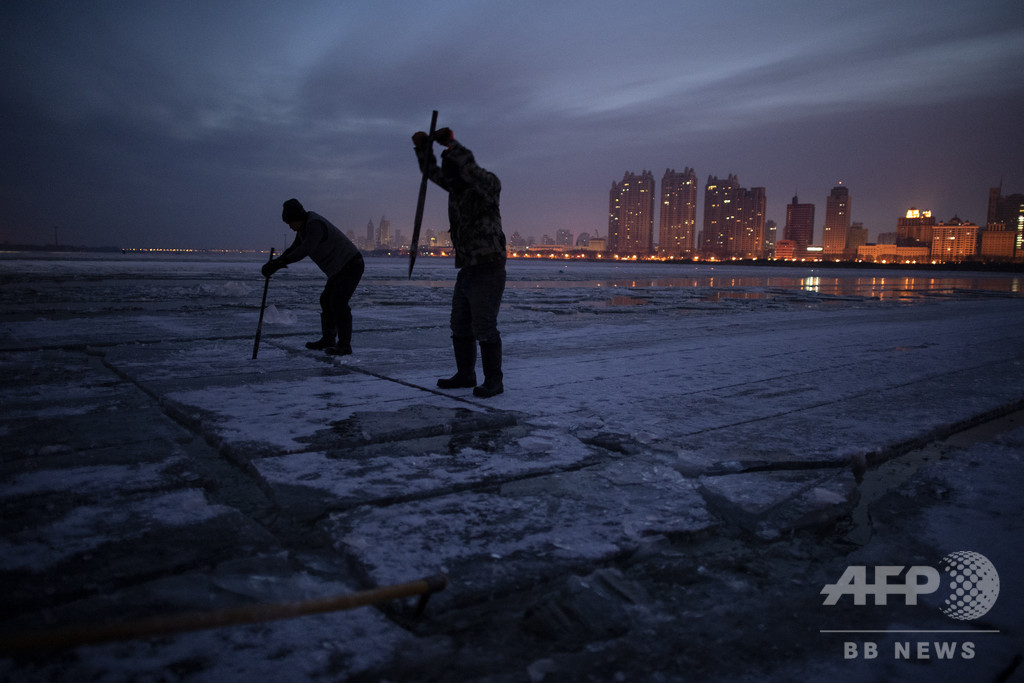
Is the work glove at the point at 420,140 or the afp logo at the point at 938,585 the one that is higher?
the work glove at the point at 420,140

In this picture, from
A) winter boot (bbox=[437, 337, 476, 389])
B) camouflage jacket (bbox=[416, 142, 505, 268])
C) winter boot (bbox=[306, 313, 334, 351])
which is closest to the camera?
camouflage jacket (bbox=[416, 142, 505, 268])

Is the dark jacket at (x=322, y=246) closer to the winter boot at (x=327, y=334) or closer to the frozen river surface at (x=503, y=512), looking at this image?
the winter boot at (x=327, y=334)

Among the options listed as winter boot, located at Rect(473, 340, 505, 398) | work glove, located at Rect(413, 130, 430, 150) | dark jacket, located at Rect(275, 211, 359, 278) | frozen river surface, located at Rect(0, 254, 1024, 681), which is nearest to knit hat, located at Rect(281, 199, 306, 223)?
dark jacket, located at Rect(275, 211, 359, 278)

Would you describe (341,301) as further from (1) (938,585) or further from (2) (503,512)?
(1) (938,585)

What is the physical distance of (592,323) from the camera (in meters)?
8.66

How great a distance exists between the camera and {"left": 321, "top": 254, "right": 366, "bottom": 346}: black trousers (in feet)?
18.7

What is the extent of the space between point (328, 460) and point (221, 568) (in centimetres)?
95

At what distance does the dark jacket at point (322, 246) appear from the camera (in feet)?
18.8

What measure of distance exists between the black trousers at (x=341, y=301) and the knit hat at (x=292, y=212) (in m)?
0.66

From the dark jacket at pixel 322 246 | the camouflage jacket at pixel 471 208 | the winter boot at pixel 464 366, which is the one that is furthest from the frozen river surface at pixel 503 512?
the dark jacket at pixel 322 246

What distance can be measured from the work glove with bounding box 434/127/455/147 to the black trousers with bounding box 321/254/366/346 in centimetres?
217

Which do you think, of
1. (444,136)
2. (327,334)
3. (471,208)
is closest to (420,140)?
(444,136)

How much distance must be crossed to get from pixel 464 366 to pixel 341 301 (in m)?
2.01

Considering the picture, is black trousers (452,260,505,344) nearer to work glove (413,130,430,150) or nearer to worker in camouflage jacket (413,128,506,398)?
worker in camouflage jacket (413,128,506,398)
